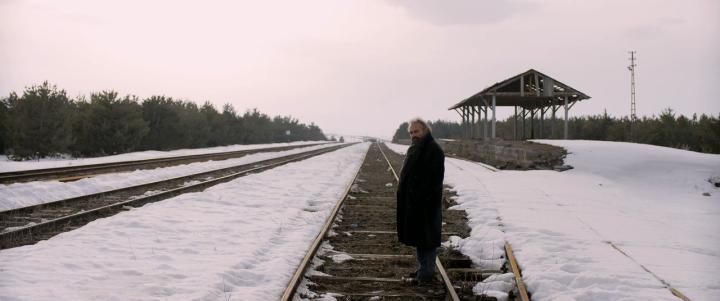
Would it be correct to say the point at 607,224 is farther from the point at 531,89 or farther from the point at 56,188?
the point at 531,89

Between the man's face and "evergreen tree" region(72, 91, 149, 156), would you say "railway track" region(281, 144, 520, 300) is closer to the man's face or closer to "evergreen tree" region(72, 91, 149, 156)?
the man's face

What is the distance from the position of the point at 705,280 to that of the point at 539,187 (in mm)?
8458

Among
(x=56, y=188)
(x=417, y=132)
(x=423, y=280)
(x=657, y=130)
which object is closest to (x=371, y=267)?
(x=423, y=280)

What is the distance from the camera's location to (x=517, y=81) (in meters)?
28.3

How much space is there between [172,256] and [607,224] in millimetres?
7023

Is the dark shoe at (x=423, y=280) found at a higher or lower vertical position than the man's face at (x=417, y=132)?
lower

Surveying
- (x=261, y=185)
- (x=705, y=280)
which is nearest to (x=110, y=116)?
(x=261, y=185)

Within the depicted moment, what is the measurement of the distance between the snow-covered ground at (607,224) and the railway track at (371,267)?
52 centimetres

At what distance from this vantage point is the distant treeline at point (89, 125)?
2905 centimetres

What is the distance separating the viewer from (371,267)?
5.62 meters

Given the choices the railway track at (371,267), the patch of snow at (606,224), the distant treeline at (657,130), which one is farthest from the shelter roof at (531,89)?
the railway track at (371,267)

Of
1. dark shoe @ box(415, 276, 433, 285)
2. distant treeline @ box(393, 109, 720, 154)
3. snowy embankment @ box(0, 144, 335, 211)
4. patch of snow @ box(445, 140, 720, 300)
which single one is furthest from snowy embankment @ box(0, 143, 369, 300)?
distant treeline @ box(393, 109, 720, 154)

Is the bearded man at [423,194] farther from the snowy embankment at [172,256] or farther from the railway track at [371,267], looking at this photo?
the snowy embankment at [172,256]

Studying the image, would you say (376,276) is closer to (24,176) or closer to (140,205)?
(140,205)
